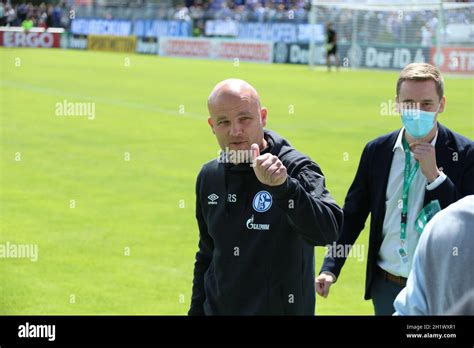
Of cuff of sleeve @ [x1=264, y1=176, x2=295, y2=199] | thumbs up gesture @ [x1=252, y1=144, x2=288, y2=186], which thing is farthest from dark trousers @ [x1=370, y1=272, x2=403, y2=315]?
thumbs up gesture @ [x1=252, y1=144, x2=288, y2=186]

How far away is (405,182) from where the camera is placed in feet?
17.9

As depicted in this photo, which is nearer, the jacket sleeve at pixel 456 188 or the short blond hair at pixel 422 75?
the jacket sleeve at pixel 456 188

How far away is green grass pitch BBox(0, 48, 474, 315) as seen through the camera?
34.0 ft

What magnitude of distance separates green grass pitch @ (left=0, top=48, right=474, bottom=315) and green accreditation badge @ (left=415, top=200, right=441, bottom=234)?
4.39m

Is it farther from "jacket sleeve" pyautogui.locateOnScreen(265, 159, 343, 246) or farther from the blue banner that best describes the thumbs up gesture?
the blue banner

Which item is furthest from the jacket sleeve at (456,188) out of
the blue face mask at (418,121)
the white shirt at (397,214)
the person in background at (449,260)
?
the person in background at (449,260)

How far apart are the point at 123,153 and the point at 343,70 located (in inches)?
1068

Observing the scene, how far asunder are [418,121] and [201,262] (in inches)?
59.4

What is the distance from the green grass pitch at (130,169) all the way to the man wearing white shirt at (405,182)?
13.2ft

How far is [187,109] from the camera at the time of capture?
89.7 feet

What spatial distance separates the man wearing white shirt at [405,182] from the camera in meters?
5.24

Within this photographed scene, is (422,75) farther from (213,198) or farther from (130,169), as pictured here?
(130,169)

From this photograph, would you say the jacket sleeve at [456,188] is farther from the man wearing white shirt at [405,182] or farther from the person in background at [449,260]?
the person in background at [449,260]
